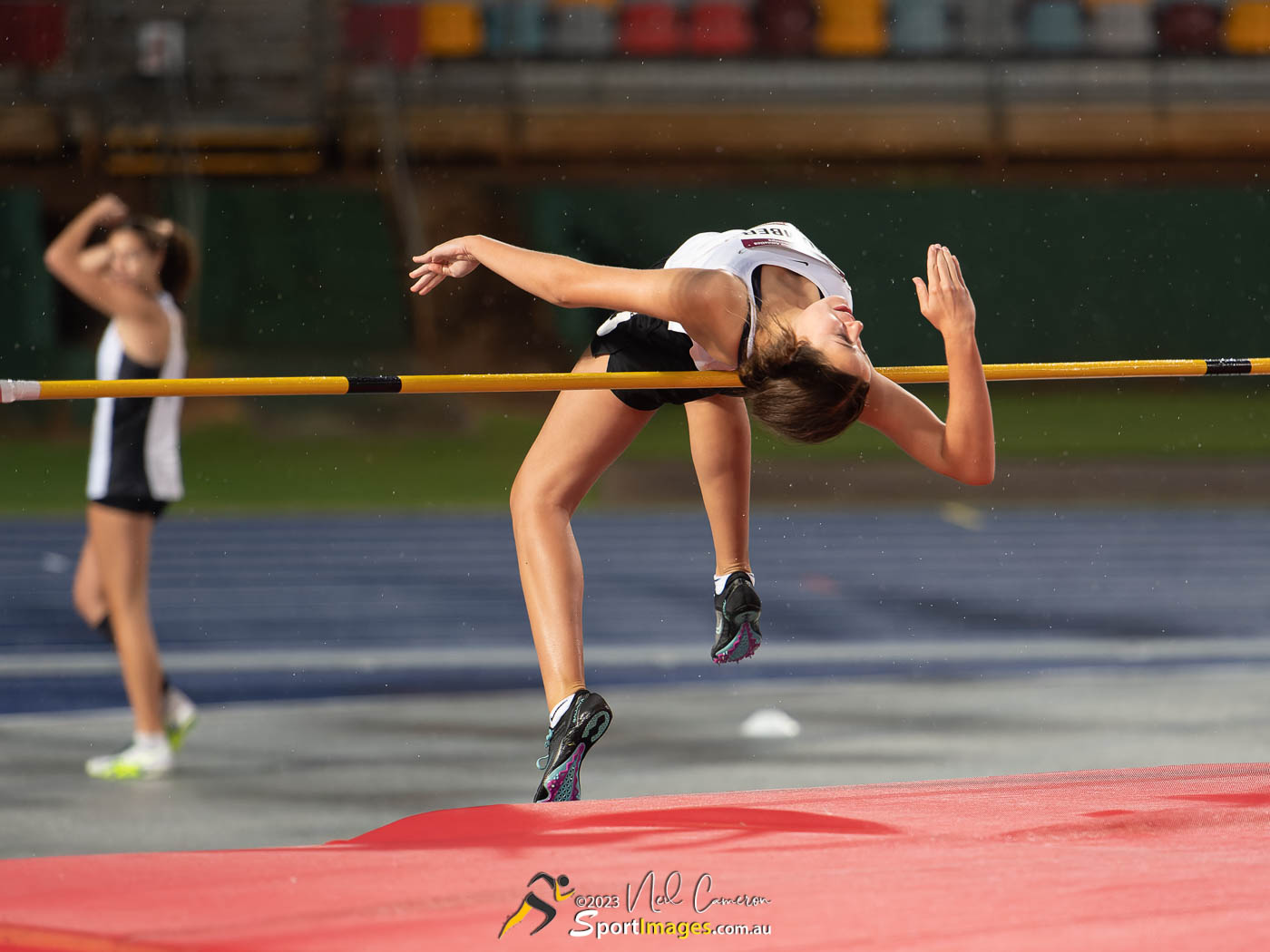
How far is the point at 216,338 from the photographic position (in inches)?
700

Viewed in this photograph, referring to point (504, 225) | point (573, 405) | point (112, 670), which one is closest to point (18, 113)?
point (504, 225)

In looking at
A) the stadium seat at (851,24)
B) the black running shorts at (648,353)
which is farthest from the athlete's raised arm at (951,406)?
the stadium seat at (851,24)

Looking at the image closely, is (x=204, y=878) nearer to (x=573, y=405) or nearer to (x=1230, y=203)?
(x=573, y=405)

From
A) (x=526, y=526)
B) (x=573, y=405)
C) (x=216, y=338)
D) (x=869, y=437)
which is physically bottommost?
(x=869, y=437)

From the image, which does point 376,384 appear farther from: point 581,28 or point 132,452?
point 581,28

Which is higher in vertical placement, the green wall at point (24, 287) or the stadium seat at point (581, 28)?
the stadium seat at point (581, 28)

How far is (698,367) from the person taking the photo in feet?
12.0

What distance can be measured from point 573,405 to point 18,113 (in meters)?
16.8

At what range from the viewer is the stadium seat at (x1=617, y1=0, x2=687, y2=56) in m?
21.0

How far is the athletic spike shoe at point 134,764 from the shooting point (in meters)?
4.78

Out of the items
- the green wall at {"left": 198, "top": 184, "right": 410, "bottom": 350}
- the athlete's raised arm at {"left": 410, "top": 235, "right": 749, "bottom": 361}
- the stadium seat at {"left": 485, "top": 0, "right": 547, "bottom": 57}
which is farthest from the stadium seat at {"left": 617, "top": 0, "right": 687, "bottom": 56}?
the athlete's raised arm at {"left": 410, "top": 235, "right": 749, "bottom": 361}

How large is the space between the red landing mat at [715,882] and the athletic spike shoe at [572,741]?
0.68ft

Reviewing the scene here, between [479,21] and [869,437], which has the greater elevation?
[479,21]

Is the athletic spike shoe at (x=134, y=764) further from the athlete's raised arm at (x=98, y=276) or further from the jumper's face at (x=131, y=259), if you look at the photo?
the jumper's face at (x=131, y=259)
